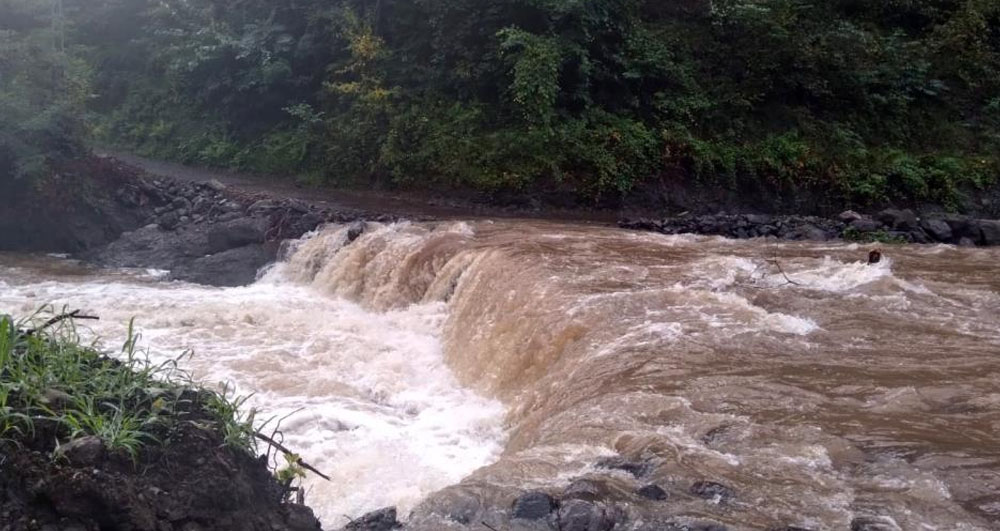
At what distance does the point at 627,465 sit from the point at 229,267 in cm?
999

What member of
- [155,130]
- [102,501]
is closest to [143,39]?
[155,130]

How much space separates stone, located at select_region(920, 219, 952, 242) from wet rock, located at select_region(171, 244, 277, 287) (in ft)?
31.6

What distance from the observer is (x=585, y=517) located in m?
4.28

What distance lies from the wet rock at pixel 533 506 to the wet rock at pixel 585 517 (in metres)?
0.06

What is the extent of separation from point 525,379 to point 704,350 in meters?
1.61

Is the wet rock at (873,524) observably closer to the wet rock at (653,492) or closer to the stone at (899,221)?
the wet rock at (653,492)

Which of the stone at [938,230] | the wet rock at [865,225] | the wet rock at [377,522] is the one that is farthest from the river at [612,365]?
the wet rock at [865,225]

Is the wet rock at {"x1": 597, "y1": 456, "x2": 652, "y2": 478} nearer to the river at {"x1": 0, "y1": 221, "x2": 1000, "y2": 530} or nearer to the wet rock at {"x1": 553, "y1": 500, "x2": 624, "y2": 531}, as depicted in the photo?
the river at {"x1": 0, "y1": 221, "x2": 1000, "y2": 530}

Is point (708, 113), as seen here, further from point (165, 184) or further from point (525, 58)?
point (165, 184)

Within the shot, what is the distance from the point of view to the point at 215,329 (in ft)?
33.6

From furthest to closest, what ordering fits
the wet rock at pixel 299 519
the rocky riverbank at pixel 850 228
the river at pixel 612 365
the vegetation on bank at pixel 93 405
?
the rocky riverbank at pixel 850 228 < the river at pixel 612 365 < the wet rock at pixel 299 519 < the vegetation on bank at pixel 93 405

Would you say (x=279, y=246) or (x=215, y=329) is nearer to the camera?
(x=215, y=329)

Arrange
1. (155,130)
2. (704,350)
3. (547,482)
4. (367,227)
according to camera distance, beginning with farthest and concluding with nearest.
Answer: (155,130) < (367,227) < (704,350) < (547,482)

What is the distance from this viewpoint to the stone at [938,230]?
12.3 meters
